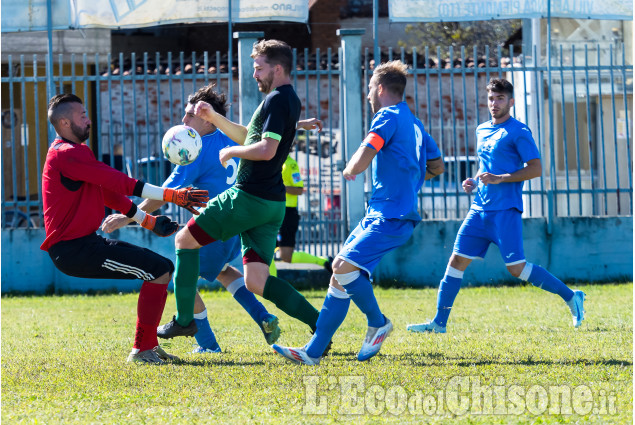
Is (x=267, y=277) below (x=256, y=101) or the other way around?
below

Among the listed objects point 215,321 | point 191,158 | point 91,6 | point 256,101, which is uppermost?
point 91,6

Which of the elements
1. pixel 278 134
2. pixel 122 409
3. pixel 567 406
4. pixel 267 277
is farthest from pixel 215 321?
pixel 567 406

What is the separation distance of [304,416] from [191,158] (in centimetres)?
223

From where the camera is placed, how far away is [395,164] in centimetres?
617

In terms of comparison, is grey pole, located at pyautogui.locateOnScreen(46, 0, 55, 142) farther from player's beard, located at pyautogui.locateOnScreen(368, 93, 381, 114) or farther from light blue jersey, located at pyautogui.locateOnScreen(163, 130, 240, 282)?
player's beard, located at pyautogui.locateOnScreen(368, 93, 381, 114)

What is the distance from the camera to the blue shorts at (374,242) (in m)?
6.12

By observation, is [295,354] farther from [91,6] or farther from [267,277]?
[91,6]

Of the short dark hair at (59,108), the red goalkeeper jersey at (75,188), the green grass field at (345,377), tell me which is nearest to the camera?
the green grass field at (345,377)

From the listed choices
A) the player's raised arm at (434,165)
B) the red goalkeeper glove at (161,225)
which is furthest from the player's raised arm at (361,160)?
the red goalkeeper glove at (161,225)

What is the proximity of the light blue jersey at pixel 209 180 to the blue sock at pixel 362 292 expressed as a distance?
1.10m

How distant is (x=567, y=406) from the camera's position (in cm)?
468

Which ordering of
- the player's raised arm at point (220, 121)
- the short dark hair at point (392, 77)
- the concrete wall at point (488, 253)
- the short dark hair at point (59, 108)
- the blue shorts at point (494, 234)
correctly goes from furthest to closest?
the concrete wall at point (488, 253) → the blue shorts at point (494, 234) → the short dark hair at point (392, 77) → the short dark hair at point (59, 108) → the player's raised arm at point (220, 121)

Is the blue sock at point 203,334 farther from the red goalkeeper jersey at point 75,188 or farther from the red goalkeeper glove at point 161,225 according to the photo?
the red goalkeeper jersey at point 75,188

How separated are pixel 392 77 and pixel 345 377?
2035mm
